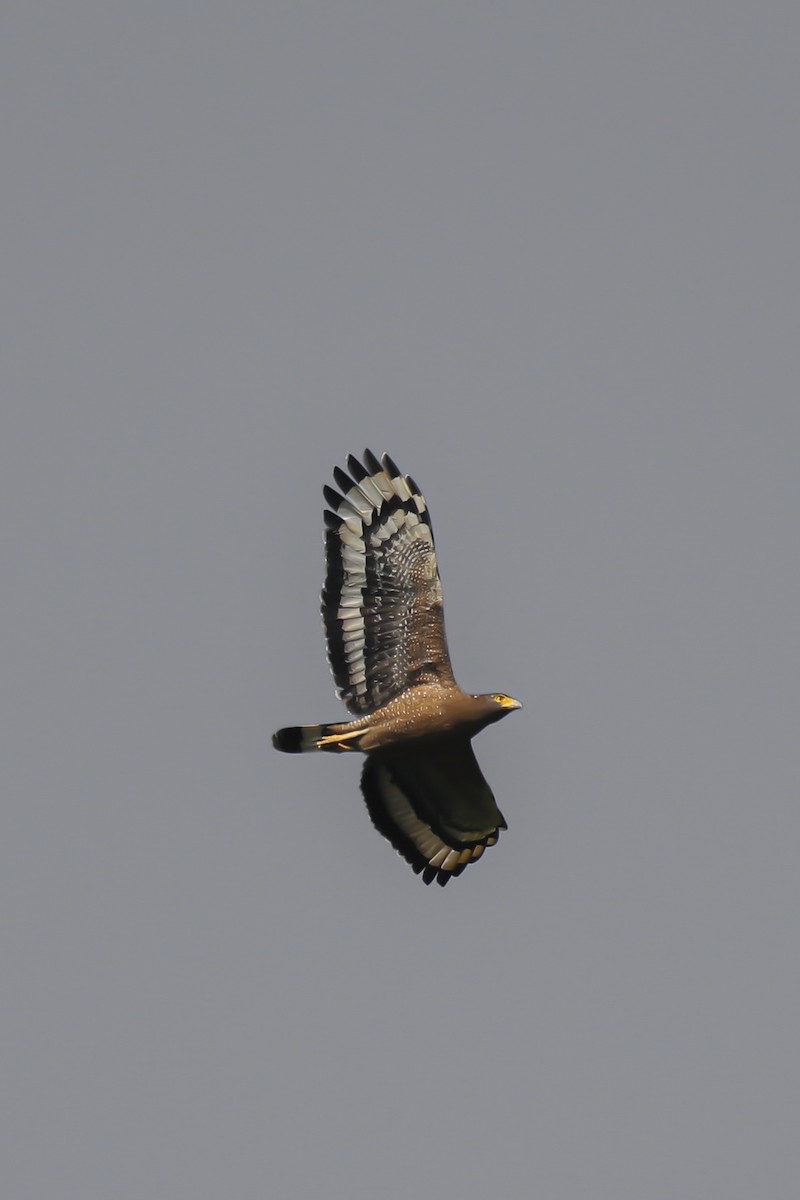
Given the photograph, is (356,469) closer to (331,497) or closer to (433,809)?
(331,497)

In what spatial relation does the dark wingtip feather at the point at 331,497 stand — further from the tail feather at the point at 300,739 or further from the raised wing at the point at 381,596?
the tail feather at the point at 300,739

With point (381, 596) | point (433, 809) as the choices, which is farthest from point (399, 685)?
point (433, 809)

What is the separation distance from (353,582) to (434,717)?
1.81 m

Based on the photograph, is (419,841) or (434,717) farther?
(419,841)

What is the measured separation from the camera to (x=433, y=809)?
23734 millimetres

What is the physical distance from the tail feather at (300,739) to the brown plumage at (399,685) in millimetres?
11

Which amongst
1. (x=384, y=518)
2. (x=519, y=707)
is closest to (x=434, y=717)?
(x=519, y=707)

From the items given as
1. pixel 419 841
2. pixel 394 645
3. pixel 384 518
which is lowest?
pixel 419 841

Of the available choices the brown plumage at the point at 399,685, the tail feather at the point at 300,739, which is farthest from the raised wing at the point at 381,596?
the tail feather at the point at 300,739

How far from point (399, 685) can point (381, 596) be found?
1.01 meters

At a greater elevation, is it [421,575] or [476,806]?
[421,575]

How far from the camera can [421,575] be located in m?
23.0

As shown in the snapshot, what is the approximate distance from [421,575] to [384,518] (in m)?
0.78

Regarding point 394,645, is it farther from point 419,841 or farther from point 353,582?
point 419,841
